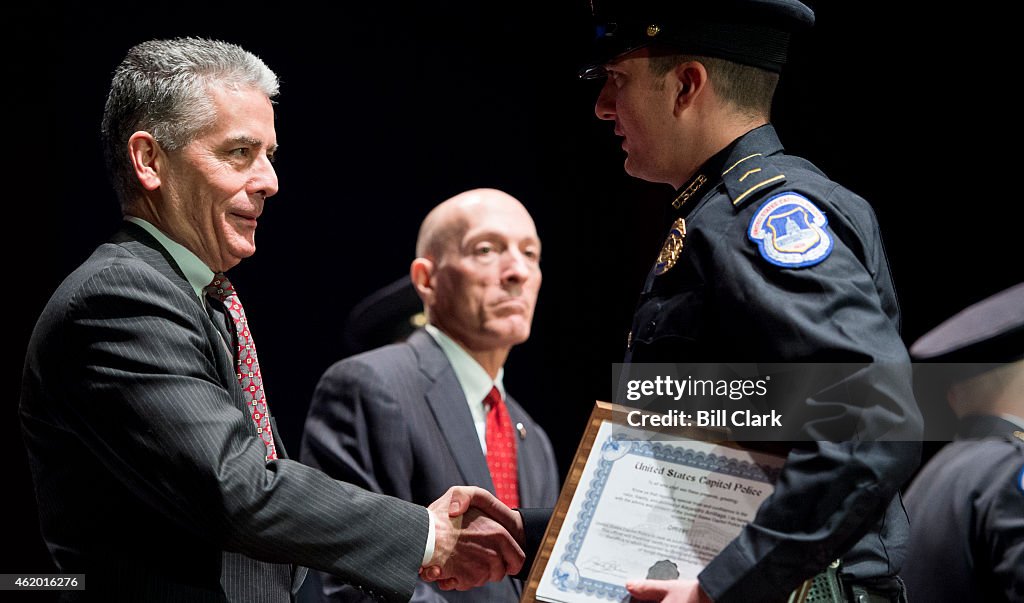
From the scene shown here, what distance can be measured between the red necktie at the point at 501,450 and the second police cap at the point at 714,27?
150cm

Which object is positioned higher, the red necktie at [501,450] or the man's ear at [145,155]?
Result: the man's ear at [145,155]

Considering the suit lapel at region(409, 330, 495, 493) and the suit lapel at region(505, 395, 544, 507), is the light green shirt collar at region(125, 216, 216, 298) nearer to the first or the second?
the suit lapel at region(409, 330, 495, 493)

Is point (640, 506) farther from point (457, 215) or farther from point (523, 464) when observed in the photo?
point (457, 215)

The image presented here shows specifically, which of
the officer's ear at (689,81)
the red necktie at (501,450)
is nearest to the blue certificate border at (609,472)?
the officer's ear at (689,81)

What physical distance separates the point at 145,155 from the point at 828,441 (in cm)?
138

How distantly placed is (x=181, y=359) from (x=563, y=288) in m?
2.88

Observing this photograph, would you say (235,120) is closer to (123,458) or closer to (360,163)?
(123,458)

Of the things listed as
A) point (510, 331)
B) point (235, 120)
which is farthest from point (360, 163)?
point (235, 120)

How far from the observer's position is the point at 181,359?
73.3 inches

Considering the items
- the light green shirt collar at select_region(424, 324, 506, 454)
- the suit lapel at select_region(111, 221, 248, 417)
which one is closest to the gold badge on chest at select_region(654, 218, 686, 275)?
the suit lapel at select_region(111, 221, 248, 417)

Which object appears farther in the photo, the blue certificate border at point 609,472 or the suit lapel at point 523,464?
the suit lapel at point 523,464

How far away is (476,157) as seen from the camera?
14.8ft

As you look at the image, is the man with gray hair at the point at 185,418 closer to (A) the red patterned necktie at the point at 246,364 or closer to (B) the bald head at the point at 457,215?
(A) the red patterned necktie at the point at 246,364

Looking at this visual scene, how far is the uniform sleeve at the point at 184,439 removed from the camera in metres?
1.81
